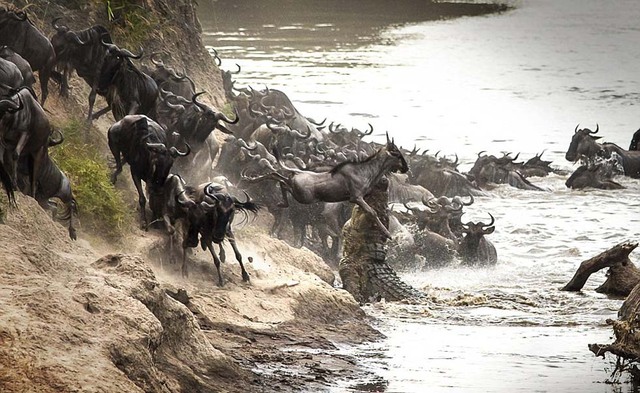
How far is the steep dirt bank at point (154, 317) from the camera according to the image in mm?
8289

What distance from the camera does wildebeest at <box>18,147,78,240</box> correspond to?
11680mm

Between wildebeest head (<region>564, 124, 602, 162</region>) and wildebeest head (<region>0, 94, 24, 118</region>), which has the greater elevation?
wildebeest head (<region>0, 94, 24, 118</region>)

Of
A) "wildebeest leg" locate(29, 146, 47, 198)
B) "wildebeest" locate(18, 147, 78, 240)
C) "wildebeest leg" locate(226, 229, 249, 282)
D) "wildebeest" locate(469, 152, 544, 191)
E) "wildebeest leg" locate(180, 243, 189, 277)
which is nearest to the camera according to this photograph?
"wildebeest leg" locate(29, 146, 47, 198)

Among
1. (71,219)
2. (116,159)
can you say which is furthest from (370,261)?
(71,219)

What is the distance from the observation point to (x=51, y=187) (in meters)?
12.0

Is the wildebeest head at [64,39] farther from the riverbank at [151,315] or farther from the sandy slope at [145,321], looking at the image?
the sandy slope at [145,321]

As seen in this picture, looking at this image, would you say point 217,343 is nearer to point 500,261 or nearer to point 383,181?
point 383,181

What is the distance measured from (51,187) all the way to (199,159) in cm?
357

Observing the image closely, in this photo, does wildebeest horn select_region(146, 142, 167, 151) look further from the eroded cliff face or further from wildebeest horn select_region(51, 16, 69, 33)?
the eroded cliff face

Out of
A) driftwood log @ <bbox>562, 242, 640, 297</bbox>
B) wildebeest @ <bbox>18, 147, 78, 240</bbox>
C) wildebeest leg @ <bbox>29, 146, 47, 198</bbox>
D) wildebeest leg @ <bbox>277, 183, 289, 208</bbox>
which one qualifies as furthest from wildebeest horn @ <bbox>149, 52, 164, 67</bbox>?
wildebeest leg @ <bbox>29, 146, 47, 198</bbox>

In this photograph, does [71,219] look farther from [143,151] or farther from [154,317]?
[154,317]

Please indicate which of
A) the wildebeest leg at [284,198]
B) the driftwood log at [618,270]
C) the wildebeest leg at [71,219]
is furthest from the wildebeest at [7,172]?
the driftwood log at [618,270]

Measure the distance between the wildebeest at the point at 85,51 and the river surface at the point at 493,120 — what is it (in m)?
3.62

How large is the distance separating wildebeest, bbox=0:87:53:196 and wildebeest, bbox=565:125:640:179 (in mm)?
15708
